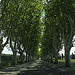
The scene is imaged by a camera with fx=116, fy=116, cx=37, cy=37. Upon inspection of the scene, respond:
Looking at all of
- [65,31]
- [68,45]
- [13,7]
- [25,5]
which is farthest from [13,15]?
[68,45]

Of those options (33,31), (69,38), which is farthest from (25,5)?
(33,31)

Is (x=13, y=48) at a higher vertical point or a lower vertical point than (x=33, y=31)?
lower

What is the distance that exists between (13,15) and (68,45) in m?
9.84

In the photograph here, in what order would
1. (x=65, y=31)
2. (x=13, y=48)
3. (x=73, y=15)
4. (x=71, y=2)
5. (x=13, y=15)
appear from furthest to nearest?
(x=13, y=48)
(x=13, y=15)
(x=65, y=31)
(x=73, y=15)
(x=71, y=2)

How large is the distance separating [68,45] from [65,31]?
2613mm

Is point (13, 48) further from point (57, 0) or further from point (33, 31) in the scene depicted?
point (57, 0)

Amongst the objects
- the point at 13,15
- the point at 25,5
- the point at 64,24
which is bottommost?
the point at 64,24

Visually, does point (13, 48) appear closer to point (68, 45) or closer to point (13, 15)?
point (13, 15)

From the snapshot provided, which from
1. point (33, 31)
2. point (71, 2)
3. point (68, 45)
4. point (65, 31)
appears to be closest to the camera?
point (71, 2)

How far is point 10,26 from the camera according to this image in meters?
20.2

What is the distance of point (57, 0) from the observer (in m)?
14.8

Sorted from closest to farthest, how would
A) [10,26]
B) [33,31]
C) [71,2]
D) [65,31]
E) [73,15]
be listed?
1. [71,2]
2. [73,15]
3. [65,31]
4. [10,26]
5. [33,31]

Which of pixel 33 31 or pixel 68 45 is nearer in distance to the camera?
pixel 68 45

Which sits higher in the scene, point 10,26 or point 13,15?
point 13,15
